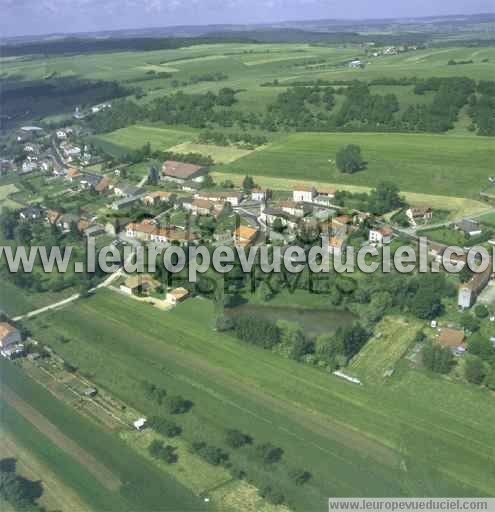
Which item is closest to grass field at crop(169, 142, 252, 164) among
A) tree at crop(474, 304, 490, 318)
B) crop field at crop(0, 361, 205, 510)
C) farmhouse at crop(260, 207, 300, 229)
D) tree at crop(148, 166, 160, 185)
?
tree at crop(148, 166, 160, 185)

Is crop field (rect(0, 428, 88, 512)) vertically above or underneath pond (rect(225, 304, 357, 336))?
underneath

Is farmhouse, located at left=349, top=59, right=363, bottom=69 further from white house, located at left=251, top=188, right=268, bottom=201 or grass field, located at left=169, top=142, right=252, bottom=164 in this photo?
Result: white house, located at left=251, top=188, right=268, bottom=201

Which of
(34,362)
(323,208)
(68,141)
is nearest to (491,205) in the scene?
(323,208)

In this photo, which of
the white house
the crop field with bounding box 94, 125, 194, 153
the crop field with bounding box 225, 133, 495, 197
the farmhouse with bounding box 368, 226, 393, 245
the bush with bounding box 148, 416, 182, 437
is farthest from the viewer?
the crop field with bounding box 94, 125, 194, 153

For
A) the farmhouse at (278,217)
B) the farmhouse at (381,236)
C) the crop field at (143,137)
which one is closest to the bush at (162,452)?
the farmhouse at (381,236)

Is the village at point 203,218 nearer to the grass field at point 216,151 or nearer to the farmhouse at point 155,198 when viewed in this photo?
the farmhouse at point 155,198

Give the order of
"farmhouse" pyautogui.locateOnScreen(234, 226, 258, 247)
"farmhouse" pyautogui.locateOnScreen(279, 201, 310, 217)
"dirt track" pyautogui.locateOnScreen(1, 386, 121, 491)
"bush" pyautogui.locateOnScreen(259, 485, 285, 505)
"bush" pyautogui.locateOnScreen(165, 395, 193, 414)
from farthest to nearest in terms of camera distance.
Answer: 1. "farmhouse" pyautogui.locateOnScreen(279, 201, 310, 217)
2. "farmhouse" pyautogui.locateOnScreen(234, 226, 258, 247)
3. "bush" pyautogui.locateOnScreen(165, 395, 193, 414)
4. "dirt track" pyautogui.locateOnScreen(1, 386, 121, 491)
5. "bush" pyautogui.locateOnScreen(259, 485, 285, 505)

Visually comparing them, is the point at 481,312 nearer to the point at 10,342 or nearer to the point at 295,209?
the point at 295,209

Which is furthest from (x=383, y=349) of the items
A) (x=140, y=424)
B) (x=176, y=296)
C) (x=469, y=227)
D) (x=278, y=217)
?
(x=278, y=217)
